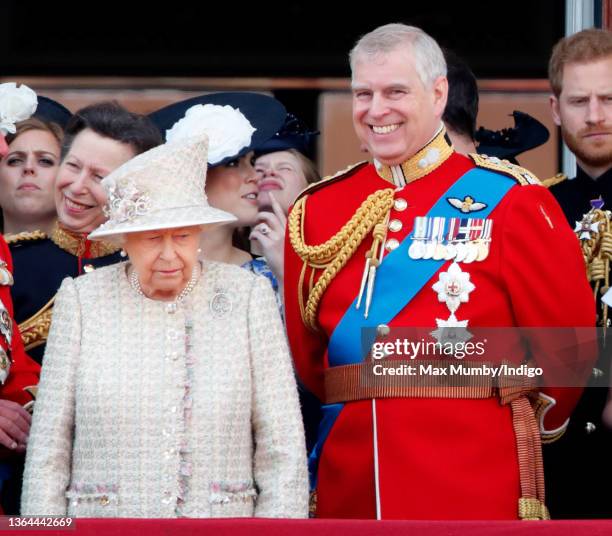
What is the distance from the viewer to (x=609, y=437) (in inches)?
189

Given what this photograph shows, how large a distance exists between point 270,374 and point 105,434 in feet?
1.30

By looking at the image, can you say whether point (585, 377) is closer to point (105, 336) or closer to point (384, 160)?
point (384, 160)

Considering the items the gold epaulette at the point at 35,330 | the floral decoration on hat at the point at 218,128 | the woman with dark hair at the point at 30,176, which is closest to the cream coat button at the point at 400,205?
the floral decoration on hat at the point at 218,128

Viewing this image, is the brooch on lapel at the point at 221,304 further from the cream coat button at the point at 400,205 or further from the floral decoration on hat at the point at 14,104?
the floral decoration on hat at the point at 14,104

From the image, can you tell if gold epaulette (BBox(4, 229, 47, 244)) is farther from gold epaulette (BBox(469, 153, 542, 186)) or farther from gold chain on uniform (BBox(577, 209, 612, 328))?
gold chain on uniform (BBox(577, 209, 612, 328))

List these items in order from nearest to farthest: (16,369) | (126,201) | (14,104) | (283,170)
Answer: (126,201)
(16,369)
(14,104)
(283,170)

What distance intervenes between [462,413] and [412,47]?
0.92 meters

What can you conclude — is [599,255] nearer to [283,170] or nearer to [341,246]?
[341,246]

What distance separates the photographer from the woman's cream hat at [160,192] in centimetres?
412

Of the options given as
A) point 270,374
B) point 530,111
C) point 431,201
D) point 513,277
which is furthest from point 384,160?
point 530,111

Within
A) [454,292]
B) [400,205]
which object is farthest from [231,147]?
[454,292]

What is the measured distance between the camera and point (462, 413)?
4383 mm

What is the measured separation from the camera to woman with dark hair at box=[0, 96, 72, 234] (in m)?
5.56

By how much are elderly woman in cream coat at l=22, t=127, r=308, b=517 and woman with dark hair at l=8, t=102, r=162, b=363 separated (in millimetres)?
812
